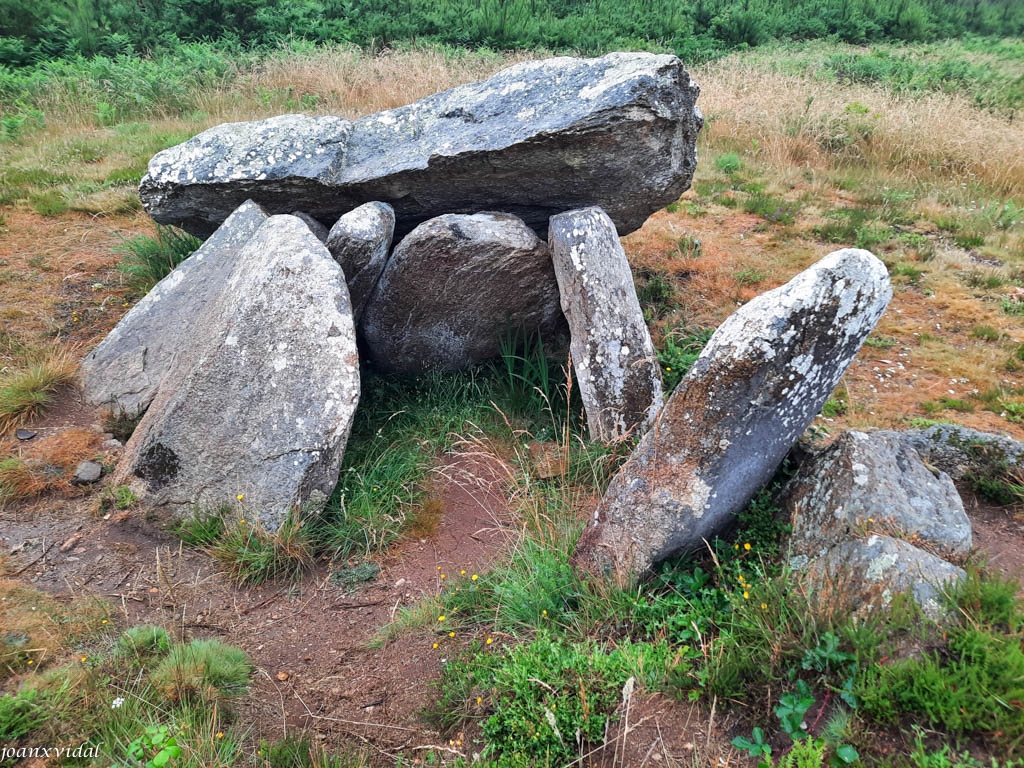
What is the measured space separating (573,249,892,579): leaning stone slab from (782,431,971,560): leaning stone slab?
24cm

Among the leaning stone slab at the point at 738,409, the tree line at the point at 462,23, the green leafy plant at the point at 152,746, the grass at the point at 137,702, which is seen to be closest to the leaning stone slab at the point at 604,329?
the leaning stone slab at the point at 738,409

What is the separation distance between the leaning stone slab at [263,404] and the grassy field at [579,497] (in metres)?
0.21

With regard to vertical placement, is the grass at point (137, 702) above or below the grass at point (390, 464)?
above

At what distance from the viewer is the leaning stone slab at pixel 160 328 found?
16.4ft

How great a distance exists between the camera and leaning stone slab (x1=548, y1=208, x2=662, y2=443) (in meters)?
4.65

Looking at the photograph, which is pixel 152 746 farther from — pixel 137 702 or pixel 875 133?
pixel 875 133

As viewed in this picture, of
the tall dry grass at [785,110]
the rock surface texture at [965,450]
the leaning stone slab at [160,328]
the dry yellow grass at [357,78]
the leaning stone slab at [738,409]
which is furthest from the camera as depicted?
the dry yellow grass at [357,78]

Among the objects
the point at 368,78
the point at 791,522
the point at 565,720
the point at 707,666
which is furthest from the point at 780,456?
the point at 368,78

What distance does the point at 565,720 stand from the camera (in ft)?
8.71

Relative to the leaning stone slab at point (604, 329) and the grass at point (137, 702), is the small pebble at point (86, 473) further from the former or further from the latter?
the leaning stone slab at point (604, 329)

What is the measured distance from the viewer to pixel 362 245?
5.01 metres

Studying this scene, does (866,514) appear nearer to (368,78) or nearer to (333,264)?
(333,264)

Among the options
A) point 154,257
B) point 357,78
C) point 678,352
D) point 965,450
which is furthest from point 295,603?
point 357,78

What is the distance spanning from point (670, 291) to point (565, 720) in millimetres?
4525
